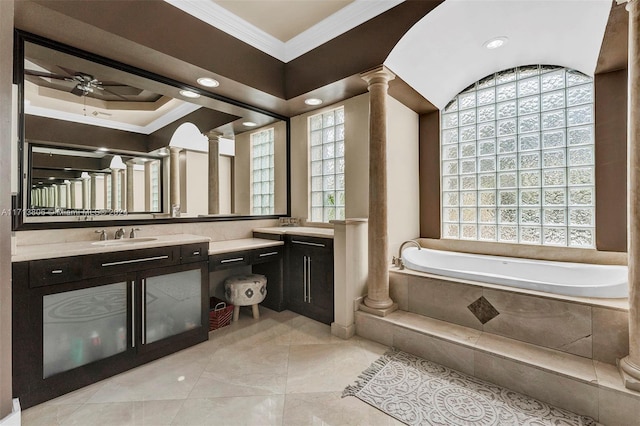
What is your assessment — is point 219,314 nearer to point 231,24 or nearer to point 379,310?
point 379,310

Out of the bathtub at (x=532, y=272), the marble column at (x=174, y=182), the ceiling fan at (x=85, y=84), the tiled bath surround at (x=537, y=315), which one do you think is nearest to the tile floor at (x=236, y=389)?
the tiled bath surround at (x=537, y=315)

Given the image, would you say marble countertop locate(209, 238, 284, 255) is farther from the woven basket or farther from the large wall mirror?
the woven basket

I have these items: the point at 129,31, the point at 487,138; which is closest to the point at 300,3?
the point at 129,31

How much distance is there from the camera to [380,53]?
237cm

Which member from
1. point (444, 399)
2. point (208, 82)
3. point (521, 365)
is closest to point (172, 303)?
point (208, 82)

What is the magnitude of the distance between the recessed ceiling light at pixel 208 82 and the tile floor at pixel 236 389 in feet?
7.51

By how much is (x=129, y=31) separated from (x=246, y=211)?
192cm

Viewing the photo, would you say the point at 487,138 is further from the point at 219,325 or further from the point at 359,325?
the point at 219,325

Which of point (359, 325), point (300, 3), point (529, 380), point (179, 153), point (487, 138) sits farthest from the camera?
point (487, 138)

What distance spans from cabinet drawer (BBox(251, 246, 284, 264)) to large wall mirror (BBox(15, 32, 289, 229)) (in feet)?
1.93

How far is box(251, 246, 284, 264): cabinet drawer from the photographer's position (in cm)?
282

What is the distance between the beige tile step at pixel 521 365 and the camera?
1.53 meters

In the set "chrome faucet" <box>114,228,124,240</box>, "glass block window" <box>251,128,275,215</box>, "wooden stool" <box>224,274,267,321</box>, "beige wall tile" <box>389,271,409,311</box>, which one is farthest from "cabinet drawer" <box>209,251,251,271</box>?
"beige wall tile" <box>389,271,409,311</box>

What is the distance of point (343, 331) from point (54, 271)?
211 centimetres
